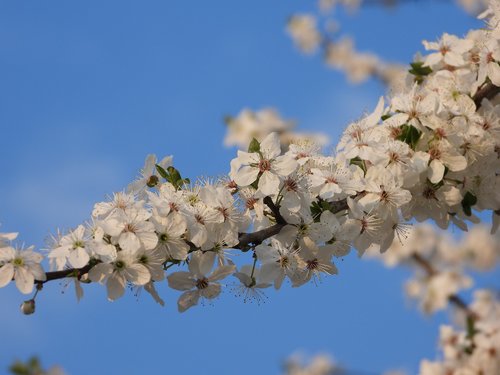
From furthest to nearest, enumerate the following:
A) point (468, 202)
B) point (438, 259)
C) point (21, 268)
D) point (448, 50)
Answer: point (438, 259) < point (448, 50) < point (468, 202) < point (21, 268)

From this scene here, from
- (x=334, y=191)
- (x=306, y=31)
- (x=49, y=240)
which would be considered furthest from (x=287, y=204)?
(x=306, y=31)

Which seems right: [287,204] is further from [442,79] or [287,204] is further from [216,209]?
[442,79]

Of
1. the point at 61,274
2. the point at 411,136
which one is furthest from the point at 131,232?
the point at 411,136

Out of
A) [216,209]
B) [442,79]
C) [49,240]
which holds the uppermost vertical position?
[442,79]

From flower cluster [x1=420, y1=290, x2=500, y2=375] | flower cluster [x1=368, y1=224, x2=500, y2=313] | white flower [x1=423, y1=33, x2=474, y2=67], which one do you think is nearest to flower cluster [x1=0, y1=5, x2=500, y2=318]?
white flower [x1=423, y1=33, x2=474, y2=67]

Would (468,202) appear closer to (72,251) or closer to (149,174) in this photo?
(149,174)

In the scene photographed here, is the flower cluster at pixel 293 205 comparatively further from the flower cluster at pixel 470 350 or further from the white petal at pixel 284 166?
the flower cluster at pixel 470 350

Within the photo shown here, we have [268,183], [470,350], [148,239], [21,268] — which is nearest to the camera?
[21,268]

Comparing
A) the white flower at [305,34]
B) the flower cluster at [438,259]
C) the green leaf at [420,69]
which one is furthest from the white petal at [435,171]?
the white flower at [305,34]
